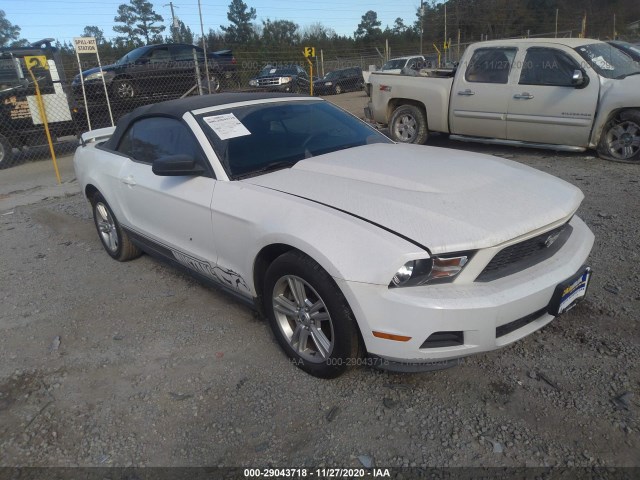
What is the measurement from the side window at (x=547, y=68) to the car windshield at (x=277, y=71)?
14299mm

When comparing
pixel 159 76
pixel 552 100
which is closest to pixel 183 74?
pixel 159 76

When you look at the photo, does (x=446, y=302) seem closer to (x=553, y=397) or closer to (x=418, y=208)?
(x=418, y=208)

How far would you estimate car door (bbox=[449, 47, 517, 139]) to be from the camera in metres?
7.42

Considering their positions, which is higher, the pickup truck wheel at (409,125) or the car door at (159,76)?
the car door at (159,76)

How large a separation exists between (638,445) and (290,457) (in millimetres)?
1533

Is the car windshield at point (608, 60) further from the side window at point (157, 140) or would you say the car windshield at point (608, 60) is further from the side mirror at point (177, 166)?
the side mirror at point (177, 166)

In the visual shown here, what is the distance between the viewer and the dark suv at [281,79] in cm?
2027

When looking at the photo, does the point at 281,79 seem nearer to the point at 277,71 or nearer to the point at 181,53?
the point at 277,71

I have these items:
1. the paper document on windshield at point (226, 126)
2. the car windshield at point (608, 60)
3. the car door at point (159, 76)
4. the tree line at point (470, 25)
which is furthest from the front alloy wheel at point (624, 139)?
the tree line at point (470, 25)

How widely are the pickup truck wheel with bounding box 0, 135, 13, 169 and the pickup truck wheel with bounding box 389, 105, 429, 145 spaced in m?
8.28

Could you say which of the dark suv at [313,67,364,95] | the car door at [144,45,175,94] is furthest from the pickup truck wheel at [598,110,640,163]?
the dark suv at [313,67,364,95]

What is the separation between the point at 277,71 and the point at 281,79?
652mm

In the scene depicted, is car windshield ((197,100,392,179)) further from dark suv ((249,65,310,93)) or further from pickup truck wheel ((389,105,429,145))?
dark suv ((249,65,310,93))

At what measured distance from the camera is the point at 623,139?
6.63 m
